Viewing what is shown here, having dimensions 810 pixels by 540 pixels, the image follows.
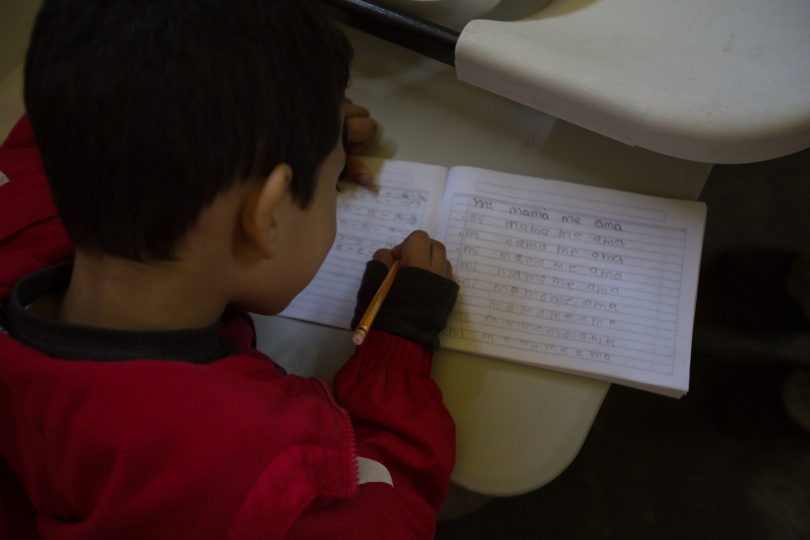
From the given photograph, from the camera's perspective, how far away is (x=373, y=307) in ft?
1.82

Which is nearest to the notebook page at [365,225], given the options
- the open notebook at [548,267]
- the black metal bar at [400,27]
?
the open notebook at [548,267]

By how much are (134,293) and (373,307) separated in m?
0.20

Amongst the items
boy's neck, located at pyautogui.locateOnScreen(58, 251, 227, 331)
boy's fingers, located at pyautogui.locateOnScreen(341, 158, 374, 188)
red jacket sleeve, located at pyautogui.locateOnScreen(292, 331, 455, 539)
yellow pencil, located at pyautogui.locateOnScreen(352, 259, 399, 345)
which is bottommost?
red jacket sleeve, located at pyautogui.locateOnScreen(292, 331, 455, 539)

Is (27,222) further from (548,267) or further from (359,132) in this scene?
(548,267)

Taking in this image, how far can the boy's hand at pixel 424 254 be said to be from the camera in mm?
589

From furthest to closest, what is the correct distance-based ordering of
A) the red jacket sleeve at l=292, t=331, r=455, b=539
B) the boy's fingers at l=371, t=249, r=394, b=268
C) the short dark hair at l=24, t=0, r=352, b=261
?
the boy's fingers at l=371, t=249, r=394, b=268 < the red jacket sleeve at l=292, t=331, r=455, b=539 < the short dark hair at l=24, t=0, r=352, b=261

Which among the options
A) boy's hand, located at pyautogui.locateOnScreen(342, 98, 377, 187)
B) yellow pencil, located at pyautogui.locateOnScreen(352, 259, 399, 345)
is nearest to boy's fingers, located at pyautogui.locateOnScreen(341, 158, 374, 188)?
boy's hand, located at pyautogui.locateOnScreen(342, 98, 377, 187)

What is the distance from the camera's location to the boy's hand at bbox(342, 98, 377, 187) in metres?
0.65

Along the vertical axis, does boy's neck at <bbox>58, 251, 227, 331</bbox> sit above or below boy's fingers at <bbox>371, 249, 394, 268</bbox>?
above

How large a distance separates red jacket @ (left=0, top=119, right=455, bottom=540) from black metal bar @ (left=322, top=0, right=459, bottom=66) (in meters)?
0.33

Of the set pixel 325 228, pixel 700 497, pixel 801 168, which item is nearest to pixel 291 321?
pixel 325 228

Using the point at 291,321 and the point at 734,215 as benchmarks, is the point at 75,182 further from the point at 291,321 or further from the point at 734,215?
the point at 734,215

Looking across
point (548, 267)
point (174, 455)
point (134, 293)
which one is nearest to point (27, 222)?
point (134, 293)

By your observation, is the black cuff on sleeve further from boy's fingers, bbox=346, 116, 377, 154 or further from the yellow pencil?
boy's fingers, bbox=346, 116, 377, 154
